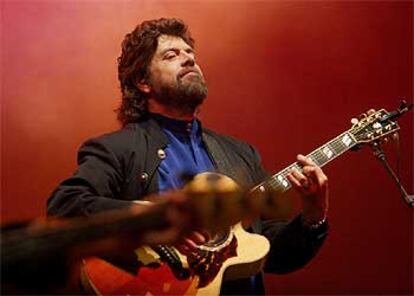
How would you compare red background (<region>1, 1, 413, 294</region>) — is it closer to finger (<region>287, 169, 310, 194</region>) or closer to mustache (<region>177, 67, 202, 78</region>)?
mustache (<region>177, 67, 202, 78</region>)

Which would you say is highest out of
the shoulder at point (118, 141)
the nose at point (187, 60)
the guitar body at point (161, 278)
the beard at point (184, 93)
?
the nose at point (187, 60)

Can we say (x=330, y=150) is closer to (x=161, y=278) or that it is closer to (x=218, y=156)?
(x=218, y=156)

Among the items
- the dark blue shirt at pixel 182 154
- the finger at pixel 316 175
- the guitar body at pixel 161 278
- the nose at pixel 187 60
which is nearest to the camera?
the guitar body at pixel 161 278

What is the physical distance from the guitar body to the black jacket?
0.34 ft

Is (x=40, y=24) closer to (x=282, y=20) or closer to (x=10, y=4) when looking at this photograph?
(x=10, y=4)

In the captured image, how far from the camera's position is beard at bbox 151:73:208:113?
5.12 ft

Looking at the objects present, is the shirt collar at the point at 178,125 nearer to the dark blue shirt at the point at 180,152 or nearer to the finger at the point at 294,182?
the dark blue shirt at the point at 180,152

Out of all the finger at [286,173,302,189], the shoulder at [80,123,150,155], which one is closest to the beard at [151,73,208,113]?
the shoulder at [80,123,150,155]

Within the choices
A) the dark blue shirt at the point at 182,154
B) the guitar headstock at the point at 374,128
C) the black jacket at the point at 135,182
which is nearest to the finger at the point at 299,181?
the black jacket at the point at 135,182

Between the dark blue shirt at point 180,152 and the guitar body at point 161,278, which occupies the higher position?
the dark blue shirt at point 180,152

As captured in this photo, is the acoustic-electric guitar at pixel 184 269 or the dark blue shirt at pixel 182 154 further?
the dark blue shirt at pixel 182 154

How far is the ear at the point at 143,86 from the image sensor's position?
1.65m

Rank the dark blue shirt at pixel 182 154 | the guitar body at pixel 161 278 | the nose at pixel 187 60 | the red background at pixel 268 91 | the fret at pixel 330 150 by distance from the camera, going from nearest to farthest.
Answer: the guitar body at pixel 161 278
the dark blue shirt at pixel 182 154
the fret at pixel 330 150
the nose at pixel 187 60
the red background at pixel 268 91

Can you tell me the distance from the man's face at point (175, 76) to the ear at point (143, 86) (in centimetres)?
2
